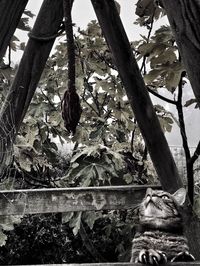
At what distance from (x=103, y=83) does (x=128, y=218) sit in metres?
1.00

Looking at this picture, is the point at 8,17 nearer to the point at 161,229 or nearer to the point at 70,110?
the point at 70,110

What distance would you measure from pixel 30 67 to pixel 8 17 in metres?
0.33

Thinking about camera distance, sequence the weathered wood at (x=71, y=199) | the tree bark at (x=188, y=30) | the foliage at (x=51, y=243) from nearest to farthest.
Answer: the tree bark at (x=188, y=30) < the weathered wood at (x=71, y=199) < the foliage at (x=51, y=243)

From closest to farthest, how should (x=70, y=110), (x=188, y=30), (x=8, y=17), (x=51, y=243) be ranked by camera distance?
(x=188, y=30) < (x=8, y=17) < (x=70, y=110) < (x=51, y=243)

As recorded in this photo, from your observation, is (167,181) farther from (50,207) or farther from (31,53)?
(31,53)

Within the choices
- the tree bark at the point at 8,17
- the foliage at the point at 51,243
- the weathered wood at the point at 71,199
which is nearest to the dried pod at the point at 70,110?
Answer: the tree bark at the point at 8,17

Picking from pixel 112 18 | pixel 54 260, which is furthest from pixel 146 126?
pixel 54 260

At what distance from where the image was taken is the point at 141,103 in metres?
1.31

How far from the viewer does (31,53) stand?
1.15 metres

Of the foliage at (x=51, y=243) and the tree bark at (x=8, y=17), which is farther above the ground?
the tree bark at (x=8, y=17)

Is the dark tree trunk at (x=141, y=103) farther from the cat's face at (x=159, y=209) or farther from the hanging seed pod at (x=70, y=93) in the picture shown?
the cat's face at (x=159, y=209)

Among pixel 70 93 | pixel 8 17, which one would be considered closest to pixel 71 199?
pixel 70 93

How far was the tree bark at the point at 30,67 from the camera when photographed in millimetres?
1121

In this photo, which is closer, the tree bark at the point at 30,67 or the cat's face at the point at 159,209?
the cat's face at the point at 159,209
